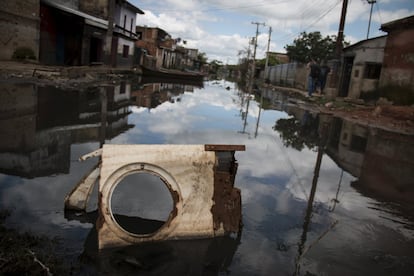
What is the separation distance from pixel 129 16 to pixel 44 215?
3925 cm

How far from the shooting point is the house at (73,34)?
21.6 metres

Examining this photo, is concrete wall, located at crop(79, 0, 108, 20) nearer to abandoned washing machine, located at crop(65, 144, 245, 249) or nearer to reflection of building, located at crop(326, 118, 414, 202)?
reflection of building, located at crop(326, 118, 414, 202)

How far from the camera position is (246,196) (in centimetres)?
525

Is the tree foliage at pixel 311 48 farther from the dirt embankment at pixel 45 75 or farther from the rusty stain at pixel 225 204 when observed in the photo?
the rusty stain at pixel 225 204

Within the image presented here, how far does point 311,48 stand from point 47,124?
4226cm

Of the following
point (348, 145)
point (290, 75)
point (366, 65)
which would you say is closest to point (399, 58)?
point (366, 65)

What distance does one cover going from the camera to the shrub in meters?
18.2

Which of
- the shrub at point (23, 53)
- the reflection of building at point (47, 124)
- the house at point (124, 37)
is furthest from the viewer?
the house at point (124, 37)

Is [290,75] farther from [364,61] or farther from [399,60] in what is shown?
[399,60]

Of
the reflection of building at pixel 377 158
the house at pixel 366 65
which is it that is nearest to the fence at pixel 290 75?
the house at pixel 366 65

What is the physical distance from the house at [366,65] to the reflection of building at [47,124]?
1481 centimetres

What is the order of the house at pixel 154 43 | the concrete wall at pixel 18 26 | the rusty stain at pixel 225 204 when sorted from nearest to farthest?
the rusty stain at pixel 225 204 → the concrete wall at pixel 18 26 → the house at pixel 154 43

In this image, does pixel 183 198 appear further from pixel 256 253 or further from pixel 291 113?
pixel 291 113

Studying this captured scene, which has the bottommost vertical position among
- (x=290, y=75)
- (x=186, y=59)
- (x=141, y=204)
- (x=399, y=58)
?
(x=141, y=204)
